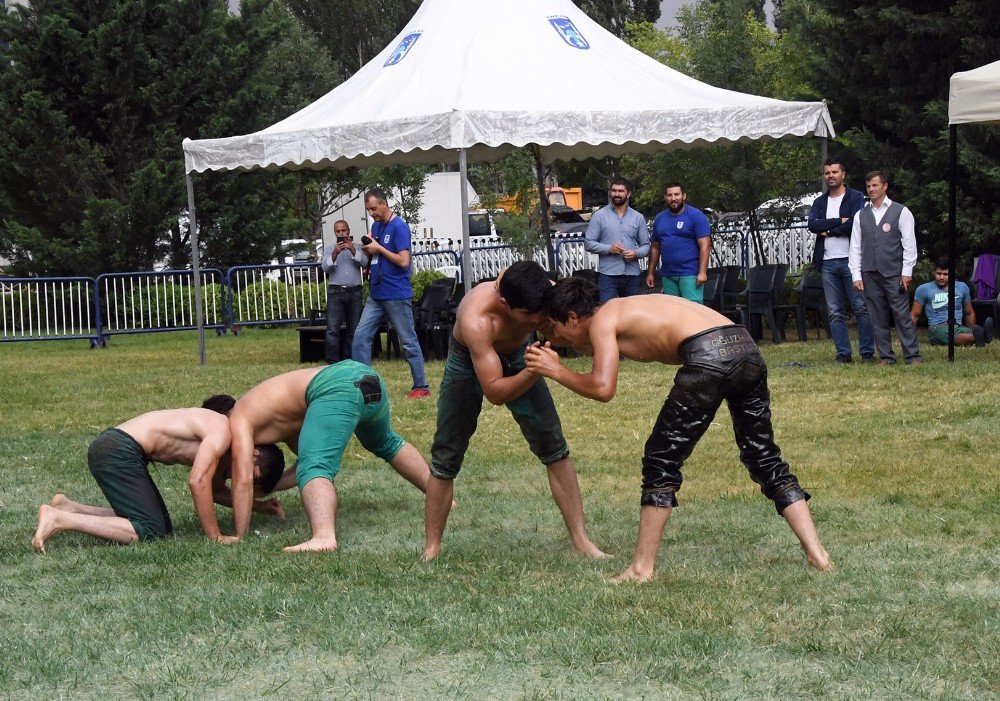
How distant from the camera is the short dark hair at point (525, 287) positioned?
17.2 ft

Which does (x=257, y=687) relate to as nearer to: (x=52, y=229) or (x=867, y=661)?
(x=867, y=661)

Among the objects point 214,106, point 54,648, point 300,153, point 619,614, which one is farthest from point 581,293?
point 214,106

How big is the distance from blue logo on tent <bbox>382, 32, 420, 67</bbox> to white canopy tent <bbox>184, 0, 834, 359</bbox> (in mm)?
17

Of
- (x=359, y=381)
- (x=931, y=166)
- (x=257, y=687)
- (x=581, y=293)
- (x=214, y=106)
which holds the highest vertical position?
(x=214, y=106)

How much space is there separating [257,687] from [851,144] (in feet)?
Result: 48.7

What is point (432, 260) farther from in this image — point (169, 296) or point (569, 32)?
point (569, 32)

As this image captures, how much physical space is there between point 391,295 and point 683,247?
2947 mm

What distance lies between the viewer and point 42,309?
66.3ft

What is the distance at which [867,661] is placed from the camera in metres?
4.22

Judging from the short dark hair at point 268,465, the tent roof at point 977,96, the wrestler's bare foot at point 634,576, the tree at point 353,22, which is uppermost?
the tree at point 353,22

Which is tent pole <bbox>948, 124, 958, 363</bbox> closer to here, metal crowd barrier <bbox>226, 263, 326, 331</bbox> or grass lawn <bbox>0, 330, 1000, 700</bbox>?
grass lawn <bbox>0, 330, 1000, 700</bbox>

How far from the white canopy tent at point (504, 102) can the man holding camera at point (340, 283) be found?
0.98m

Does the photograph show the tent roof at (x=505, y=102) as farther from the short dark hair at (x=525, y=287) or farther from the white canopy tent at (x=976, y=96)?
the short dark hair at (x=525, y=287)

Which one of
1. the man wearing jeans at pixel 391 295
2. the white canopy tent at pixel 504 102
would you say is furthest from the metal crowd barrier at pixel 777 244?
the man wearing jeans at pixel 391 295
